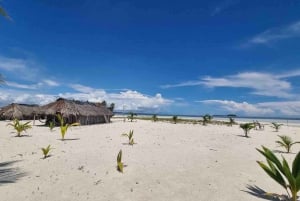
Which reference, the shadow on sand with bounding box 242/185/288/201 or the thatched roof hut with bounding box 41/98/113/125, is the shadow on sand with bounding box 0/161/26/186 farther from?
the thatched roof hut with bounding box 41/98/113/125

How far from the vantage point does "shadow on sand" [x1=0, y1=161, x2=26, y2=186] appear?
6.42m

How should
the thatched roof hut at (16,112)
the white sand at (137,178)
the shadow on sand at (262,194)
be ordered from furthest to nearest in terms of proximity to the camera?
the thatched roof hut at (16,112) → the white sand at (137,178) → the shadow on sand at (262,194)

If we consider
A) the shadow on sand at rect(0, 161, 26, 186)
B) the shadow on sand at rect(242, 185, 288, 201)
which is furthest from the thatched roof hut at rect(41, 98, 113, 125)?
the shadow on sand at rect(242, 185, 288, 201)

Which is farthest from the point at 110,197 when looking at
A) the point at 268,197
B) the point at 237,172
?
the point at 237,172

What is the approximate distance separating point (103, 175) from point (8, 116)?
1493 inches

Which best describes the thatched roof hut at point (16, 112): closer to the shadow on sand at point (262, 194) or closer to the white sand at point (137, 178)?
the white sand at point (137, 178)

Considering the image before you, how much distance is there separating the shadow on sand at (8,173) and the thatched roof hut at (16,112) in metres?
32.6

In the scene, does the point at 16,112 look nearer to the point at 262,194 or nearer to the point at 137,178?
the point at 137,178

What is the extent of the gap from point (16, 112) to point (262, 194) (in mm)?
41491

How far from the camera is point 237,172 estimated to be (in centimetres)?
730

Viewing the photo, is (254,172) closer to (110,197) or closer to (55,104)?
(110,197)

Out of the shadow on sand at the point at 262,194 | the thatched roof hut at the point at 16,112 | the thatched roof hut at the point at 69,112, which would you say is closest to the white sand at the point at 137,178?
the shadow on sand at the point at 262,194

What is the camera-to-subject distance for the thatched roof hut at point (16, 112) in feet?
126

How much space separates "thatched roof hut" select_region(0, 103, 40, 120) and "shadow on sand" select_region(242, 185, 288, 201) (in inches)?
1497
